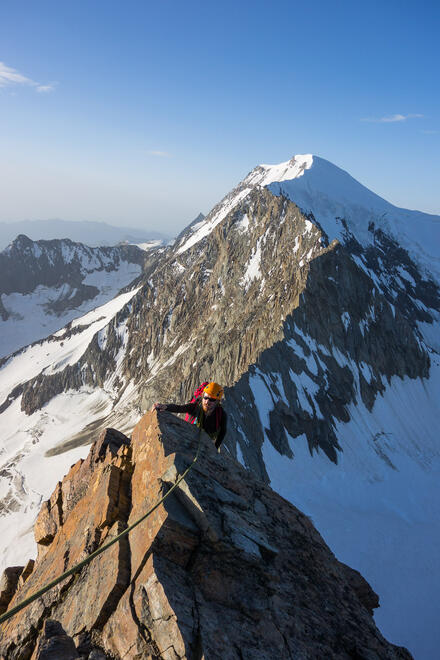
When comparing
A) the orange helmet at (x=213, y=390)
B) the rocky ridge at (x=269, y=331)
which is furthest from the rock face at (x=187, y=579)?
the rocky ridge at (x=269, y=331)

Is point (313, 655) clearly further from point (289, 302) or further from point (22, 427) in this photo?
point (22, 427)

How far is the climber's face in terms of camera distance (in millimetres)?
10391

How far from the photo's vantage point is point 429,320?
366 feet

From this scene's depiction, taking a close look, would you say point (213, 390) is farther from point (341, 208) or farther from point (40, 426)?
point (341, 208)

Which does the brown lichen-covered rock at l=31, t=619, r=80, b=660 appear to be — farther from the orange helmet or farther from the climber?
the orange helmet

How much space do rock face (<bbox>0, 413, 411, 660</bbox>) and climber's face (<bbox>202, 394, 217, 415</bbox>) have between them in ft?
3.00

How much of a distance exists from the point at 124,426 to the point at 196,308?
37.9 m

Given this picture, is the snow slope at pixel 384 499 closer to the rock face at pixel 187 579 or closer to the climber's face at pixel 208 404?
the rock face at pixel 187 579

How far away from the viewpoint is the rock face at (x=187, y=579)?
595 centimetres

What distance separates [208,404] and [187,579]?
14.8 ft

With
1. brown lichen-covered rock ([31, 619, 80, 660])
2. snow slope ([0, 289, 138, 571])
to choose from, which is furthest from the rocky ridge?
brown lichen-covered rock ([31, 619, 80, 660])

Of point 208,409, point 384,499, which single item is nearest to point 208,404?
point 208,409

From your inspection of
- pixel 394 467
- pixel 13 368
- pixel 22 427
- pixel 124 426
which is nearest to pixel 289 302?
pixel 394 467

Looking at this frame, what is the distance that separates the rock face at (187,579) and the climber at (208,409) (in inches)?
30.2
